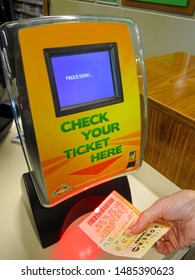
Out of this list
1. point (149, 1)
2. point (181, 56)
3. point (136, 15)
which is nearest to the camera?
point (181, 56)

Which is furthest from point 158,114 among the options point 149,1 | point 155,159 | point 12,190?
point 149,1

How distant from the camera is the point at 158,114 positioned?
1.92ft

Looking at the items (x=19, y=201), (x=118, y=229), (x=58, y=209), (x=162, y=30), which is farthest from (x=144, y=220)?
(x=162, y=30)

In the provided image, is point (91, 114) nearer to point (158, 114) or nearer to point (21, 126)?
point (21, 126)

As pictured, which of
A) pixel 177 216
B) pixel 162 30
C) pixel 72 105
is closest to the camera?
pixel 72 105

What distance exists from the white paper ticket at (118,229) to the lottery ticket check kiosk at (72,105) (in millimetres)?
34

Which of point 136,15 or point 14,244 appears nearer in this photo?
point 14,244

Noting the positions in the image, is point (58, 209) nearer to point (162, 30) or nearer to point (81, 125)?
point (81, 125)

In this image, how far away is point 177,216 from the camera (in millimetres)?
465

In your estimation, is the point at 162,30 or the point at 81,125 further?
the point at 162,30

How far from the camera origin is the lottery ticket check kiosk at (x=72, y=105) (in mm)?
303

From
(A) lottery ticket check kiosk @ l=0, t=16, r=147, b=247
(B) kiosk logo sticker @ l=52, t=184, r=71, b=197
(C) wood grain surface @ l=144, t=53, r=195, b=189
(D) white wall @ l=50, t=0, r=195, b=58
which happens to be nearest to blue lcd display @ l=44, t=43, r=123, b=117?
(A) lottery ticket check kiosk @ l=0, t=16, r=147, b=247

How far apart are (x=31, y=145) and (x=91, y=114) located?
104mm

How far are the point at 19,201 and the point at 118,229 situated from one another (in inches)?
8.4
